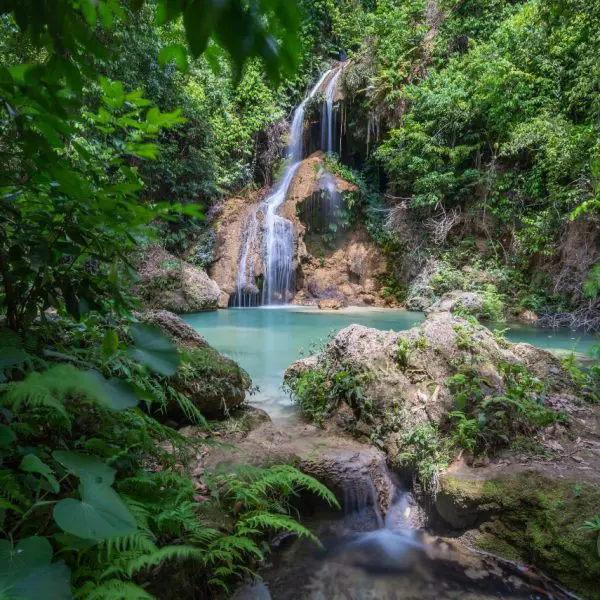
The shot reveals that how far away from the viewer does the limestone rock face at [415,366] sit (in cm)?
369

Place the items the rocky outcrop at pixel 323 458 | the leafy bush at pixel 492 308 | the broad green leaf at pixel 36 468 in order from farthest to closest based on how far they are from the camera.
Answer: the leafy bush at pixel 492 308, the rocky outcrop at pixel 323 458, the broad green leaf at pixel 36 468

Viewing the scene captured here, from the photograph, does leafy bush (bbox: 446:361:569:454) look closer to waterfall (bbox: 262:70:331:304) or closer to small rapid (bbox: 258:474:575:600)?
small rapid (bbox: 258:474:575:600)

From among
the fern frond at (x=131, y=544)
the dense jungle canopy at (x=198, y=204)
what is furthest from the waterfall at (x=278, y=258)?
the fern frond at (x=131, y=544)

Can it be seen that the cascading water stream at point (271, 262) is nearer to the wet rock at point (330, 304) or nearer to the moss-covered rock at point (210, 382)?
the wet rock at point (330, 304)

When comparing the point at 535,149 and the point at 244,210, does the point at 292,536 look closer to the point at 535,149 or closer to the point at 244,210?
the point at 535,149

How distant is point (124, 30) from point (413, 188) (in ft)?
29.7

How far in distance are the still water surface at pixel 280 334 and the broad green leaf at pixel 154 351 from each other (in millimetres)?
3498

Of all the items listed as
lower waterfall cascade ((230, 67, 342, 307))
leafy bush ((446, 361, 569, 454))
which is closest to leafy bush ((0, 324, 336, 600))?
leafy bush ((446, 361, 569, 454))

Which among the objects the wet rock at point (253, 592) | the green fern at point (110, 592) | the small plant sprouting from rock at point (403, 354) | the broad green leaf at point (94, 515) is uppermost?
the broad green leaf at point (94, 515)

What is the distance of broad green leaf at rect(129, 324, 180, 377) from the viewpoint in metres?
1.02

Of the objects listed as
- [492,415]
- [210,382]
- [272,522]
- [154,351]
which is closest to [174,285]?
[210,382]

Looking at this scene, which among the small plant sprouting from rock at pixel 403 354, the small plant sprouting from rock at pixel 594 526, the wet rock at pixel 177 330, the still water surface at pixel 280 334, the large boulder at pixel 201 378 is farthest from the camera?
the still water surface at pixel 280 334

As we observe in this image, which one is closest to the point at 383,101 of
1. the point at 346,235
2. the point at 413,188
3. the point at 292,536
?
the point at 413,188

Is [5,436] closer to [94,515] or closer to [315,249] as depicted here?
[94,515]
